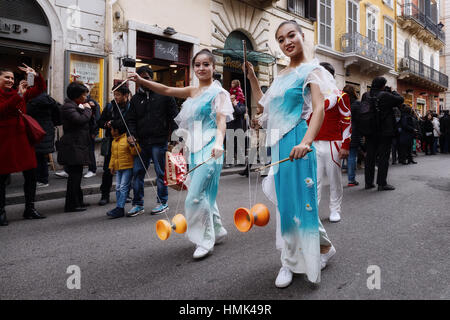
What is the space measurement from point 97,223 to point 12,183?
11.2 ft

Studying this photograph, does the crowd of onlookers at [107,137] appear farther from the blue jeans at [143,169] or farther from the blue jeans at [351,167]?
the blue jeans at [351,167]

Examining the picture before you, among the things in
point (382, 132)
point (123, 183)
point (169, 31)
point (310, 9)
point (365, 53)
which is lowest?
point (123, 183)

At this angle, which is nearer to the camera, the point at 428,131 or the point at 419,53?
the point at 428,131

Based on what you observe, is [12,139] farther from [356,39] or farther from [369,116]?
[356,39]

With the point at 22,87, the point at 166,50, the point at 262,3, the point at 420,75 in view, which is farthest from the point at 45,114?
the point at 420,75

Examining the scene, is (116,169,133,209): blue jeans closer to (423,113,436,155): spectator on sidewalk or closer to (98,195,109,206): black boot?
(98,195,109,206): black boot

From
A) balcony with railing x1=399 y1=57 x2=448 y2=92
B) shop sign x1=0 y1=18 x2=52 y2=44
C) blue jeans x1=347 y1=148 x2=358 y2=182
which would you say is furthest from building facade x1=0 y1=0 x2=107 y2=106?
balcony with railing x1=399 y1=57 x2=448 y2=92

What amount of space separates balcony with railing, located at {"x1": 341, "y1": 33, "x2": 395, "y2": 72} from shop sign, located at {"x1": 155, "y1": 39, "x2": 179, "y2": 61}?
11302 mm

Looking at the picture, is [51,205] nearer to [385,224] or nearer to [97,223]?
[97,223]

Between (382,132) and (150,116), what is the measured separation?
4.41 m

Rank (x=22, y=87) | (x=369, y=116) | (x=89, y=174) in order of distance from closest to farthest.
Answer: (x=22, y=87)
(x=369, y=116)
(x=89, y=174)

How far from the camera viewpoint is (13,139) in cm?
468

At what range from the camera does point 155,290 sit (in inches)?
104

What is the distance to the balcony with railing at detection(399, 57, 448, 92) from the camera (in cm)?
2497
